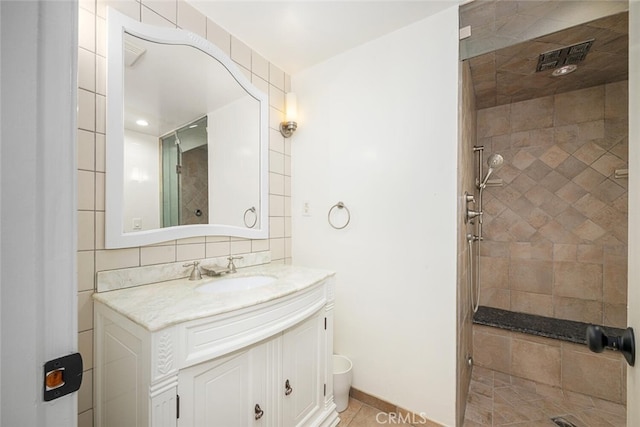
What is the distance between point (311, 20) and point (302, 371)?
1.95m

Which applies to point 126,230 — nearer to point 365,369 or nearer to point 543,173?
point 365,369

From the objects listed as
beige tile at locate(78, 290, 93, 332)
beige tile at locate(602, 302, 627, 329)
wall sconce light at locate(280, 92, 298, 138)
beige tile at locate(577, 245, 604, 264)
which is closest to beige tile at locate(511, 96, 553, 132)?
beige tile at locate(577, 245, 604, 264)

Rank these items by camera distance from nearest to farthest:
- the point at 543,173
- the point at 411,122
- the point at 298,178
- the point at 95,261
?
the point at 95,261 → the point at 411,122 → the point at 298,178 → the point at 543,173

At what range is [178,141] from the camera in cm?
137

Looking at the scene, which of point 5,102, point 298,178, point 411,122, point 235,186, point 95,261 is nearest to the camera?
point 5,102

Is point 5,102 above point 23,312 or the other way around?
above

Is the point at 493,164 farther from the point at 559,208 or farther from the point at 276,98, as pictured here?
the point at 276,98

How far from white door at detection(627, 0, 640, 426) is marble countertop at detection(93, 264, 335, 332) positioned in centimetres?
101

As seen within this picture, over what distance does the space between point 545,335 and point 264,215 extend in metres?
2.27

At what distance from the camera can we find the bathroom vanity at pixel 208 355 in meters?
0.80

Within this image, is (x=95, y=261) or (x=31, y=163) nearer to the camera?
(x=31, y=163)

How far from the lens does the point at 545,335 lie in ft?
6.29

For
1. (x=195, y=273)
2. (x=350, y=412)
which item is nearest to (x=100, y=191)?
(x=195, y=273)

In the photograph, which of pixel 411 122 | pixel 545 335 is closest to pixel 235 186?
pixel 411 122
